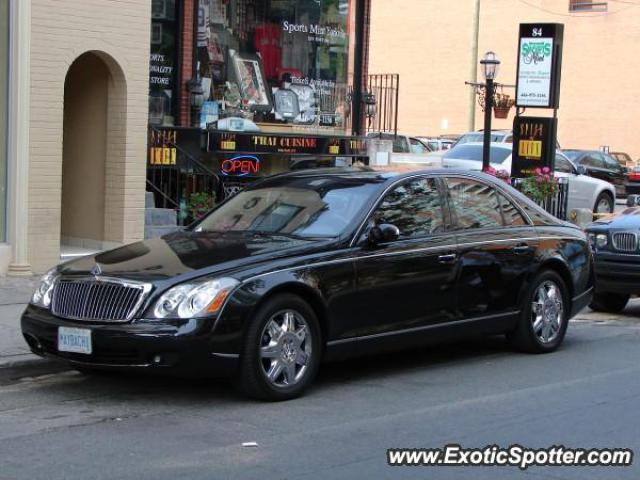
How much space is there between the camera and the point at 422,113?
5334cm

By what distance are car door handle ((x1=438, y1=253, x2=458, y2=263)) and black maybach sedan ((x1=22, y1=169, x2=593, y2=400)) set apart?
0.05 feet

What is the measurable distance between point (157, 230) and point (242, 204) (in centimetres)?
576

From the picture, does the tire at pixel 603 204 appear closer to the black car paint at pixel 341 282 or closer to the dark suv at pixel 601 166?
the dark suv at pixel 601 166

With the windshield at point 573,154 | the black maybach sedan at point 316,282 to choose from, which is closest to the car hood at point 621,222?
the black maybach sedan at point 316,282

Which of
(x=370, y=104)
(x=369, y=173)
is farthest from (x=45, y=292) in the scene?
(x=370, y=104)

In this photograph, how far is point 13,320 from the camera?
10.2 meters

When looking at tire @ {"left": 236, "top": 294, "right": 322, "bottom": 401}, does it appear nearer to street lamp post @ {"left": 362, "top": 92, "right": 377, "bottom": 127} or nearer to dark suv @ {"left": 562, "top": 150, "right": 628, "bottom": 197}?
street lamp post @ {"left": 362, "top": 92, "right": 377, "bottom": 127}

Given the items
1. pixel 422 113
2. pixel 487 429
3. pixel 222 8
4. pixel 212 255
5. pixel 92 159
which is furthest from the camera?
pixel 422 113

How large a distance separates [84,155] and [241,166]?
297cm

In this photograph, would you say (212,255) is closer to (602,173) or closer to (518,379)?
(518,379)

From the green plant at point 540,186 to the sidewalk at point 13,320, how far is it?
9.04 metres

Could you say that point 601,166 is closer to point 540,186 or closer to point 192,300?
point 540,186

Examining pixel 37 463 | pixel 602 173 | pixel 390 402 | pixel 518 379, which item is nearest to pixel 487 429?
pixel 390 402

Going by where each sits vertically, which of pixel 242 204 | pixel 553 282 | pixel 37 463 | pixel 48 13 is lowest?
pixel 37 463
